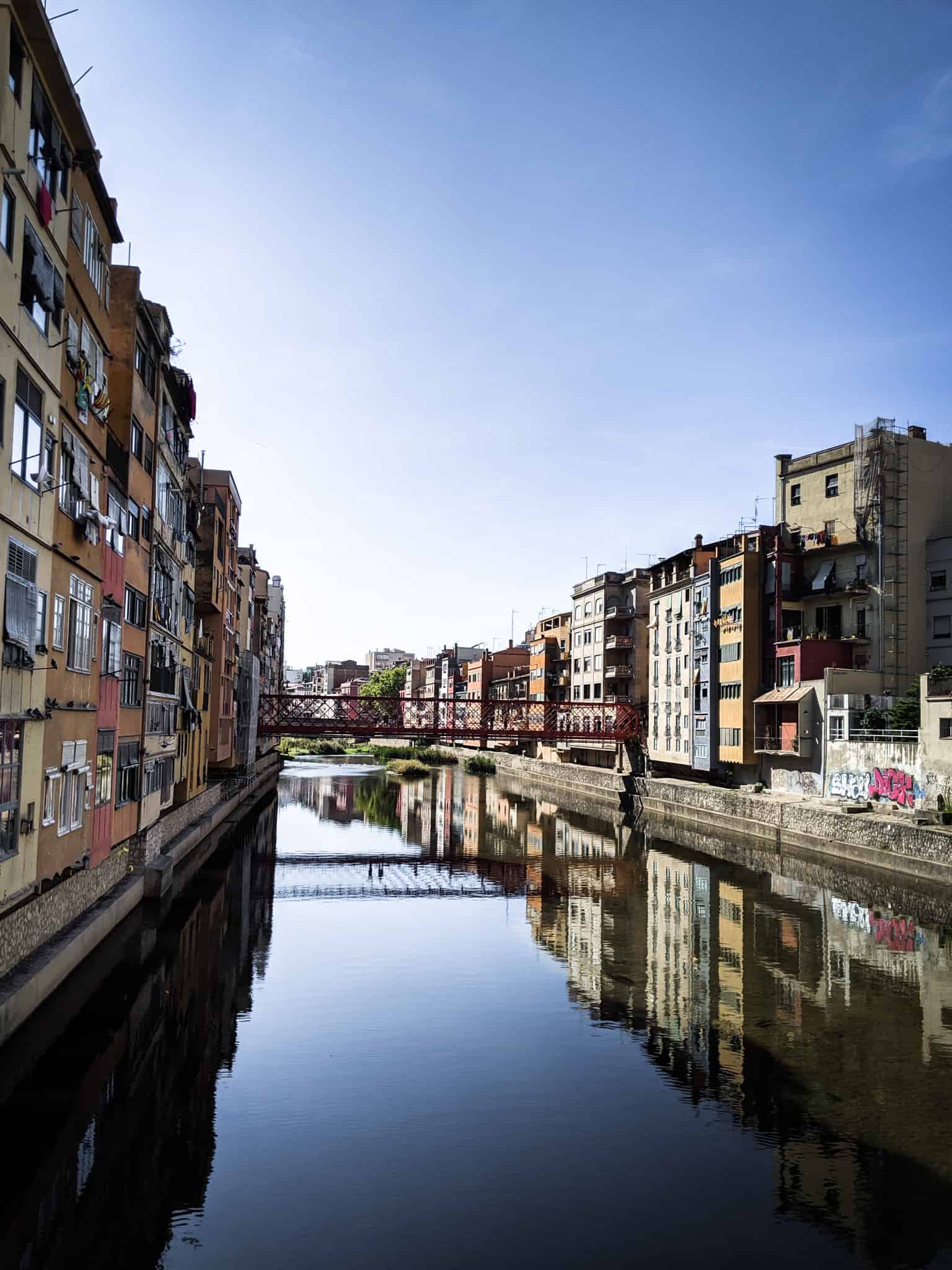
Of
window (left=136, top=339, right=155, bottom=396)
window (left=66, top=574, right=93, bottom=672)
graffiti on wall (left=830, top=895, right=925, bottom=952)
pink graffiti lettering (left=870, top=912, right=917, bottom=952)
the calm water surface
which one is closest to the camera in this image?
the calm water surface

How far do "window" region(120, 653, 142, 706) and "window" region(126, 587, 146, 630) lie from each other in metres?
0.94

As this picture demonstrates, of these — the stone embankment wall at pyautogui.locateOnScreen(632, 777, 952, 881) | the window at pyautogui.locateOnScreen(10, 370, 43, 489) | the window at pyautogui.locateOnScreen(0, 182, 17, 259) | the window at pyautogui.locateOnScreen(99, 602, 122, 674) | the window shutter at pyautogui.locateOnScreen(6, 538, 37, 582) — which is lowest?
the stone embankment wall at pyautogui.locateOnScreen(632, 777, 952, 881)

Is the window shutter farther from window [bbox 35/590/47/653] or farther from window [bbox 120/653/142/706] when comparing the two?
window [bbox 120/653/142/706]

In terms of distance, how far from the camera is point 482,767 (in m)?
92.7

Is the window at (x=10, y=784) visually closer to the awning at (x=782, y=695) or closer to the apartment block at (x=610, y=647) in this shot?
the awning at (x=782, y=695)

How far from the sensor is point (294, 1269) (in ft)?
32.8

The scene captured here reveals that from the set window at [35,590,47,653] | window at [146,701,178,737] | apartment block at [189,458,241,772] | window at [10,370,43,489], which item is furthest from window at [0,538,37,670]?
apartment block at [189,458,241,772]

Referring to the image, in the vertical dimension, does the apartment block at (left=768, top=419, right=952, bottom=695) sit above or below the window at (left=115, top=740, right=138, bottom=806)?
above

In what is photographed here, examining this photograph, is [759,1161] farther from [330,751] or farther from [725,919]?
[330,751]

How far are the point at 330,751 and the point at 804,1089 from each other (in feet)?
373

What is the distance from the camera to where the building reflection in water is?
35.1 ft

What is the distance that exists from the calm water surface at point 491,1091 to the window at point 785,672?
19.2 meters

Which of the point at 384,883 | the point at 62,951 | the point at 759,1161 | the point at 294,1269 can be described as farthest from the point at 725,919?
the point at 294,1269

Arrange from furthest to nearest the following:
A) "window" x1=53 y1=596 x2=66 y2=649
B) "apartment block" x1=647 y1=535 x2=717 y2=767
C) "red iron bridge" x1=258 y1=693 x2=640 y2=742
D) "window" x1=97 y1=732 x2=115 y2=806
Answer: "red iron bridge" x1=258 y1=693 x2=640 y2=742 → "apartment block" x1=647 y1=535 x2=717 y2=767 → "window" x1=97 y1=732 x2=115 y2=806 → "window" x1=53 y1=596 x2=66 y2=649
